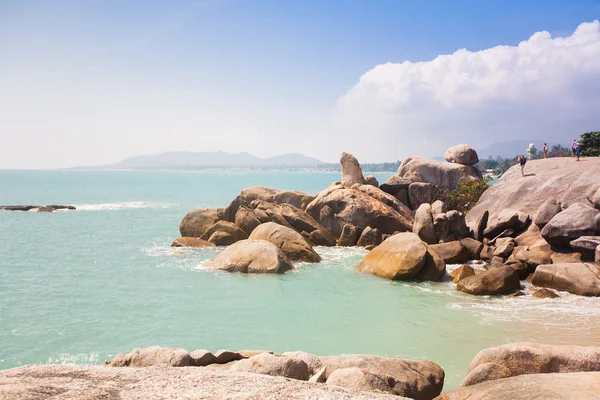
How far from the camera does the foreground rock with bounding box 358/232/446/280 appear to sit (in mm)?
20891

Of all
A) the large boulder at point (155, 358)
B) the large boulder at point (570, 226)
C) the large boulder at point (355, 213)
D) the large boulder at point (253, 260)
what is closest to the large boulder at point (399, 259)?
the large boulder at point (253, 260)

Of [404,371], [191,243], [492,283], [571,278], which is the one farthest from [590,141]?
[404,371]

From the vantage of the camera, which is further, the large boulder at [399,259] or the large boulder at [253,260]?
the large boulder at [253,260]

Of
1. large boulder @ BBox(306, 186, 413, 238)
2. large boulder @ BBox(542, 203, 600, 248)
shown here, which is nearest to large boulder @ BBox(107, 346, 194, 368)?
large boulder @ BBox(542, 203, 600, 248)

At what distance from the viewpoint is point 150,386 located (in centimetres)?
562

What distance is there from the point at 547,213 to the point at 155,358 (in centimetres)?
2242

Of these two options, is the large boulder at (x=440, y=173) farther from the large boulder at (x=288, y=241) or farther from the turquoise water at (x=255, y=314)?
the large boulder at (x=288, y=241)

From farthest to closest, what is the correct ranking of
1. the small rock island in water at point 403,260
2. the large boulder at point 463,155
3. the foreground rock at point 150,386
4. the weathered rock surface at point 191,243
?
the large boulder at point 463,155, the weathered rock surface at point 191,243, the small rock island in water at point 403,260, the foreground rock at point 150,386

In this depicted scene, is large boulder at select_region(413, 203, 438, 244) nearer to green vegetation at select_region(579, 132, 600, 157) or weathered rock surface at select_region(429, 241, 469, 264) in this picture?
weathered rock surface at select_region(429, 241, 469, 264)

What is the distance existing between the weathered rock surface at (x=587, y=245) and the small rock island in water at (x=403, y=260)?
55mm

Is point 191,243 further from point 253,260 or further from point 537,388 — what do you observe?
point 537,388

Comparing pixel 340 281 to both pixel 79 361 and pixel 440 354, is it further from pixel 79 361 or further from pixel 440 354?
pixel 79 361

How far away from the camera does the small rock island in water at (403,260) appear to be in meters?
5.90

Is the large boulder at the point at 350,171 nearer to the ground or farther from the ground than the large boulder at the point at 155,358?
farther from the ground
